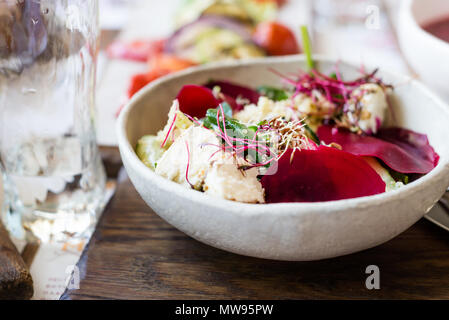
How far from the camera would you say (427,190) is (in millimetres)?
720

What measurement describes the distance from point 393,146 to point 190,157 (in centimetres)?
38

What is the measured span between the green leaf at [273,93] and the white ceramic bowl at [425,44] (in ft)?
1.10

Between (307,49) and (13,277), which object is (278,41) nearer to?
(307,49)

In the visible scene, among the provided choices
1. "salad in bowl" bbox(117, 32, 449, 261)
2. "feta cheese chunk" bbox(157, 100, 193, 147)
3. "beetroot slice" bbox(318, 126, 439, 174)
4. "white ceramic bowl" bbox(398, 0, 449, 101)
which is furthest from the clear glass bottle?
"white ceramic bowl" bbox(398, 0, 449, 101)

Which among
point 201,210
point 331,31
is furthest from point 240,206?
point 331,31

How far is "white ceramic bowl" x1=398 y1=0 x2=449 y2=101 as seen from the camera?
1.08 meters

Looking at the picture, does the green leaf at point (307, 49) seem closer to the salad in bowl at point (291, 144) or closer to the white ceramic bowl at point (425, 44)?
the salad in bowl at point (291, 144)

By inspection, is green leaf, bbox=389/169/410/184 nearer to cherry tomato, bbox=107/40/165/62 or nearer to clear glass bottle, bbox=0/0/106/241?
clear glass bottle, bbox=0/0/106/241

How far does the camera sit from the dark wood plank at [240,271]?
795 mm

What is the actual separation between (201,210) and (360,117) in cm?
43

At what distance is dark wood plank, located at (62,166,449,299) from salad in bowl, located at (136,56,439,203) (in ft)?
0.41

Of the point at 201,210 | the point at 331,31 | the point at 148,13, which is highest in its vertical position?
the point at 201,210

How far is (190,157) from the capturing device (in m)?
0.77
